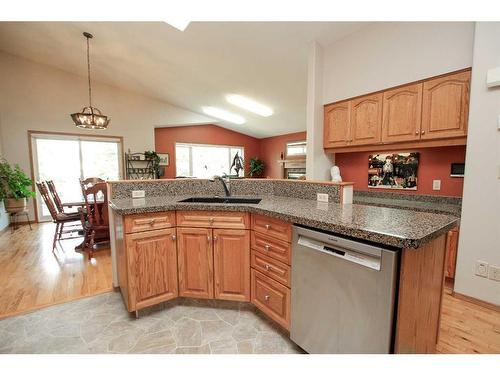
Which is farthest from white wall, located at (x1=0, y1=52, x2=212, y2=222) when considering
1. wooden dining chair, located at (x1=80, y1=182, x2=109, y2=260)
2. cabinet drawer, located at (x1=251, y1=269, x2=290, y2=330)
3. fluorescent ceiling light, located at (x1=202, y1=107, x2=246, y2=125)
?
cabinet drawer, located at (x1=251, y1=269, x2=290, y2=330)

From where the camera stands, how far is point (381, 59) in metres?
2.46

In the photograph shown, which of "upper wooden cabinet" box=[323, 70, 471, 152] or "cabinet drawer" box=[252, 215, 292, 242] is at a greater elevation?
"upper wooden cabinet" box=[323, 70, 471, 152]

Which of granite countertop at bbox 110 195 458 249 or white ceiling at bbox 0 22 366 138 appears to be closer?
granite countertop at bbox 110 195 458 249

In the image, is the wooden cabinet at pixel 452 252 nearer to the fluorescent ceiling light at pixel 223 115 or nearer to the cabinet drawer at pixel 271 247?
the cabinet drawer at pixel 271 247

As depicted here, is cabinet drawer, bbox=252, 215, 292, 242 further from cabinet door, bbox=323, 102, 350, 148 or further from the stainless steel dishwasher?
cabinet door, bbox=323, 102, 350, 148

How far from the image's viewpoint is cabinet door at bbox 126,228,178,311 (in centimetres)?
167

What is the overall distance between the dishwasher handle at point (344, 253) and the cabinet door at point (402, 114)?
1821 millimetres

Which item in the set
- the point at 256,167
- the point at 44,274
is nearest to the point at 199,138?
the point at 256,167

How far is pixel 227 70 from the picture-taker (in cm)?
380

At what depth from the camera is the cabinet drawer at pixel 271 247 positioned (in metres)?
1.45

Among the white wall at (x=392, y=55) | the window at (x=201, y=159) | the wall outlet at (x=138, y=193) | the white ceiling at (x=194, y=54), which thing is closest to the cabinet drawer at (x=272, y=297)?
the wall outlet at (x=138, y=193)

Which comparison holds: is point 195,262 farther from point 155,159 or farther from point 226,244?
point 155,159

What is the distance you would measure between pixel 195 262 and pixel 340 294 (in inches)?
44.6
